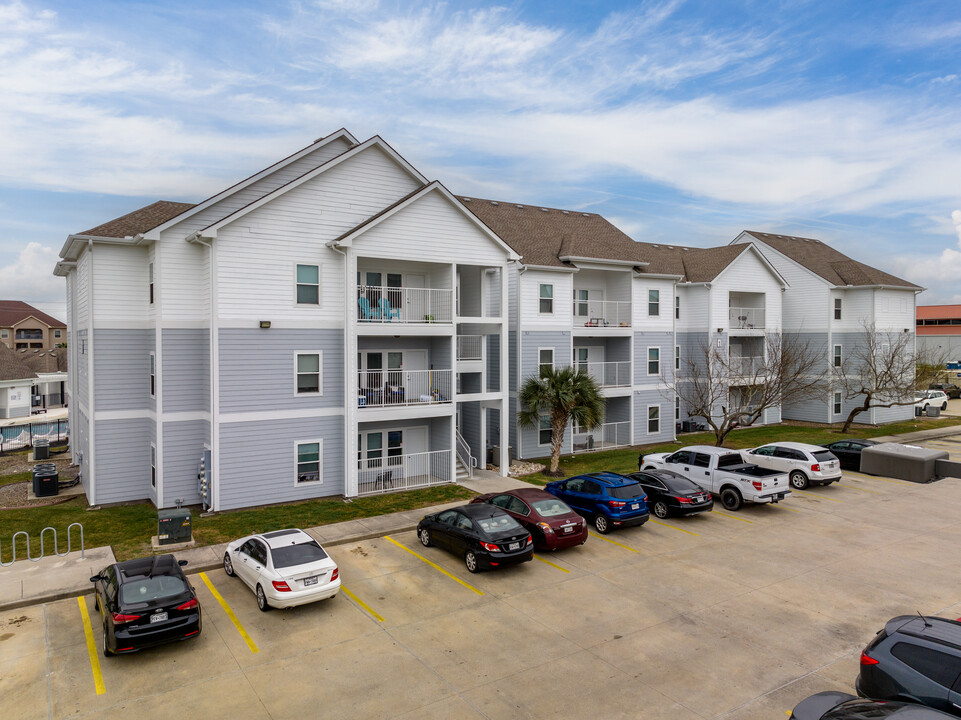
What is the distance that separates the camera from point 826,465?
2289 centimetres

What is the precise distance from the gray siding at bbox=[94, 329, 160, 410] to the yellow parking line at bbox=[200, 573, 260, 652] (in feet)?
27.4

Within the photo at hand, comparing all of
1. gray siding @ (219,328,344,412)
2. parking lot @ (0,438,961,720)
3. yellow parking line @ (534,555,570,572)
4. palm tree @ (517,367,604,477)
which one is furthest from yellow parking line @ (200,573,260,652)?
palm tree @ (517,367,604,477)

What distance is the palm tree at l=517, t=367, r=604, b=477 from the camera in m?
25.1

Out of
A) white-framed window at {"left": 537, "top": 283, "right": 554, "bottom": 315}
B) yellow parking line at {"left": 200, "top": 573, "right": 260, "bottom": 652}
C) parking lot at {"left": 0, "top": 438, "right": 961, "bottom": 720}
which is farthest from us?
white-framed window at {"left": 537, "top": 283, "right": 554, "bottom": 315}

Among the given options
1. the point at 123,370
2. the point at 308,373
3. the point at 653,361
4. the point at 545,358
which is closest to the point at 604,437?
the point at 653,361

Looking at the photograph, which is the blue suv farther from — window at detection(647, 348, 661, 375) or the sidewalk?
window at detection(647, 348, 661, 375)

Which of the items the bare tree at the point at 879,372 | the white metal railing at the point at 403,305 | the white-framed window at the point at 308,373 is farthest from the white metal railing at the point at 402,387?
the bare tree at the point at 879,372

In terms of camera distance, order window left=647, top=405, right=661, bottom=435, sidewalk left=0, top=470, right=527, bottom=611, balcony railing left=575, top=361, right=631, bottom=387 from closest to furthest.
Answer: sidewalk left=0, top=470, right=527, bottom=611
balcony railing left=575, top=361, right=631, bottom=387
window left=647, top=405, right=661, bottom=435

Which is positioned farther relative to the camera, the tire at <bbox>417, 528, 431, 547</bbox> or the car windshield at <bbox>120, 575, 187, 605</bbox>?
the tire at <bbox>417, 528, 431, 547</bbox>

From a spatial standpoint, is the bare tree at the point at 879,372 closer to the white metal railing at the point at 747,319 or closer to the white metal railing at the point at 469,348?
the white metal railing at the point at 747,319

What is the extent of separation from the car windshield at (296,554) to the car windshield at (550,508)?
5794mm

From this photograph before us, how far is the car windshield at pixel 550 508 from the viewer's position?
631 inches

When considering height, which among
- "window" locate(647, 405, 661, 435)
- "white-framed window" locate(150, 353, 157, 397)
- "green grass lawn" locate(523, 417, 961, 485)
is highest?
"white-framed window" locate(150, 353, 157, 397)

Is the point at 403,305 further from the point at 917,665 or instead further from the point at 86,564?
the point at 917,665
